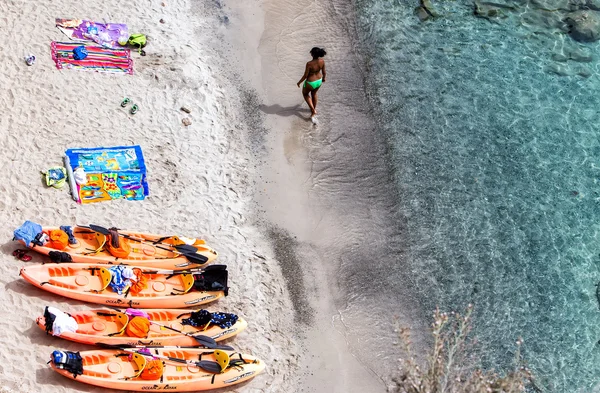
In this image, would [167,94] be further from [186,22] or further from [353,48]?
[353,48]

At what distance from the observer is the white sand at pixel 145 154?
1127 centimetres

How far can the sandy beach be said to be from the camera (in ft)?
39.1

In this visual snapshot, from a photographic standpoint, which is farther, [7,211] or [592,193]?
[592,193]

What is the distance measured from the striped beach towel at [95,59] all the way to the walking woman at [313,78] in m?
3.84

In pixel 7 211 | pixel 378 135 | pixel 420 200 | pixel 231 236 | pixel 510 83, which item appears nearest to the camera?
pixel 7 211

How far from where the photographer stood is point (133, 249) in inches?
484

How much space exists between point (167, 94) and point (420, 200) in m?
5.93

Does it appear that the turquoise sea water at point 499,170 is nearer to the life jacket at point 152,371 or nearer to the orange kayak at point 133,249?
the orange kayak at point 133,249

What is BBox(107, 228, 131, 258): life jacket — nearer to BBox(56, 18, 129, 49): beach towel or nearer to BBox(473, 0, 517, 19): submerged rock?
BBox(56, 18, 129, 49): beach towel

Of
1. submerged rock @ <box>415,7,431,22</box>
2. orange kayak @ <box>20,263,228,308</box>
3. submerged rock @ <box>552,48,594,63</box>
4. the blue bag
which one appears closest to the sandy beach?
orange kayak @ <box>20,263,228,308</box>

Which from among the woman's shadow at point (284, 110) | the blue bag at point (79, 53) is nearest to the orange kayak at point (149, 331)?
the woman's shadow at point (284, 110)

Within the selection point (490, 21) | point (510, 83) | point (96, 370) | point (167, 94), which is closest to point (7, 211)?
point (96, 370)

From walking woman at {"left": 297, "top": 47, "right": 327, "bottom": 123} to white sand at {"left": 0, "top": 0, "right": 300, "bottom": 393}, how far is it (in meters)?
1.65

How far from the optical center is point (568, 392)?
41.0ft
